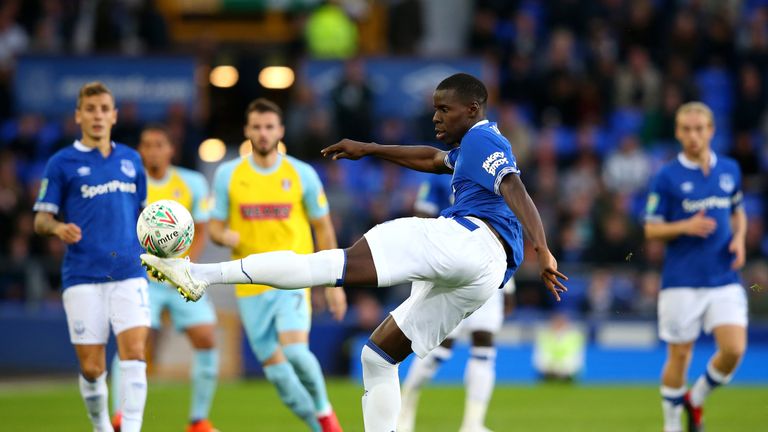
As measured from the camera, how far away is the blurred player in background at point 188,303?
11.0 metres

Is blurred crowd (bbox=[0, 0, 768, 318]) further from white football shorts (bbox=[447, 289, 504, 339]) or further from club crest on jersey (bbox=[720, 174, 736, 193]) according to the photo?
club crest on jersey (bbox=[720, 174, 736, 193])

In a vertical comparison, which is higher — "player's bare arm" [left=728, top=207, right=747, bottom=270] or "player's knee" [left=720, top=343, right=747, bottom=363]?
"player's bare arm" [left=728, top=207, right=747, bottom=270]

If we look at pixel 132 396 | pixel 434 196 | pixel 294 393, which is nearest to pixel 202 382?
pixel 294 393

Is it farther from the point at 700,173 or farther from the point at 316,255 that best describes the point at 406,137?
the point at 316,255

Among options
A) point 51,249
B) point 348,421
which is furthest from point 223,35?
point 348,421

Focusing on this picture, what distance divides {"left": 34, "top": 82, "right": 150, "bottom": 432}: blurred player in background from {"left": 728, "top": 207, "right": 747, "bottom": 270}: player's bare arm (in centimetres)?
508

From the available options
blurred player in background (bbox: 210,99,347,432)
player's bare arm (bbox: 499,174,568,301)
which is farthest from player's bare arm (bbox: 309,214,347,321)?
player's bare arm (bbox: 499,174,568,301)

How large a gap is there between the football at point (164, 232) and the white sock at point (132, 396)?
1.67m

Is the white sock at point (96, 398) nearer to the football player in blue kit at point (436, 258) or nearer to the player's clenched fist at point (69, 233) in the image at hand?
the player's clenched fist at point (69, 233)

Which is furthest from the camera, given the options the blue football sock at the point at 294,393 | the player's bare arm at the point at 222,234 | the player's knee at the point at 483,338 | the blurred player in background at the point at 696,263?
the player's knee at the point at 483,338

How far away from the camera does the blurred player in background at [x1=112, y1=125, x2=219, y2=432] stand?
35.9 ft

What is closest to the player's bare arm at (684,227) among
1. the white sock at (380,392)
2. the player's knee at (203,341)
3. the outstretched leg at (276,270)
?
the white sock at (380,392)

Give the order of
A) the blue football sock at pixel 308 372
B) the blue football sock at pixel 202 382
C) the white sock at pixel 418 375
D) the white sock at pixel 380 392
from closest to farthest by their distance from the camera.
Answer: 1. the white sock at pixel 380 392
2. the blue football sock at pixel 308 372
3. the blue football sock at pixel 202 382
4. the white sock at pixel 418 375

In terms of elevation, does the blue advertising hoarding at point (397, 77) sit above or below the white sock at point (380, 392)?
above
